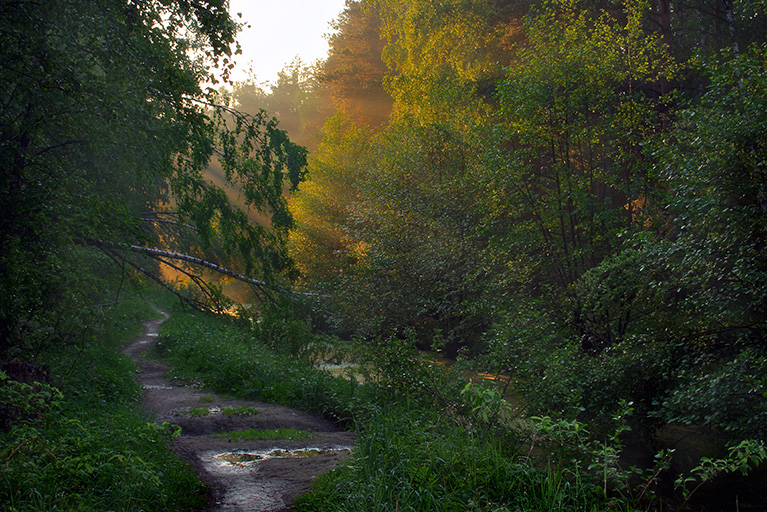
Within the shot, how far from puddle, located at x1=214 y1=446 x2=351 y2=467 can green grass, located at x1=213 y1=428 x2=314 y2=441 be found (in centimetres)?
54

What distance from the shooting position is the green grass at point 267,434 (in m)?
7.02

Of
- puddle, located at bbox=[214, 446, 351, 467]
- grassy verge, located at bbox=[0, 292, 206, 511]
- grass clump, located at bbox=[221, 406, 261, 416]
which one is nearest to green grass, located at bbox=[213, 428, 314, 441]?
puddle, located at bbox=[214, 446, 351, 467]

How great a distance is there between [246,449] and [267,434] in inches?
28.7

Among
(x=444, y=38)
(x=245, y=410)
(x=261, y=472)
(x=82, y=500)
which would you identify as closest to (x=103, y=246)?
(x=245, y=410)

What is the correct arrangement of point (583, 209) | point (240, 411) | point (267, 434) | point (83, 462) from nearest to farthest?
point (83, 462) < point (267, 434) < point (240, 411) < point (583, 209)

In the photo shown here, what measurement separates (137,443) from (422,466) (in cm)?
293

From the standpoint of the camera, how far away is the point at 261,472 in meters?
5.59

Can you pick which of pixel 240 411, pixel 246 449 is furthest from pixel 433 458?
pixel 240 411

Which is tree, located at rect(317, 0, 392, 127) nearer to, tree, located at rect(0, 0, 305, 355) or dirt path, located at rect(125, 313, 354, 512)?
tree, located at rect(0, 0, 305, 355)

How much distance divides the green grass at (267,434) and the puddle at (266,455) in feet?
1.78

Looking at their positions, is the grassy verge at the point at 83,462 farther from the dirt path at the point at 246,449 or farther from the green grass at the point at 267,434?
the green grass at the point at 267,434

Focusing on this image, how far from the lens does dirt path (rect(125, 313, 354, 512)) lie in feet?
16.4

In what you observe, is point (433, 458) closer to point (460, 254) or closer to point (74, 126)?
point (74, 126)

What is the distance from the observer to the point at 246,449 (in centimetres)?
648
